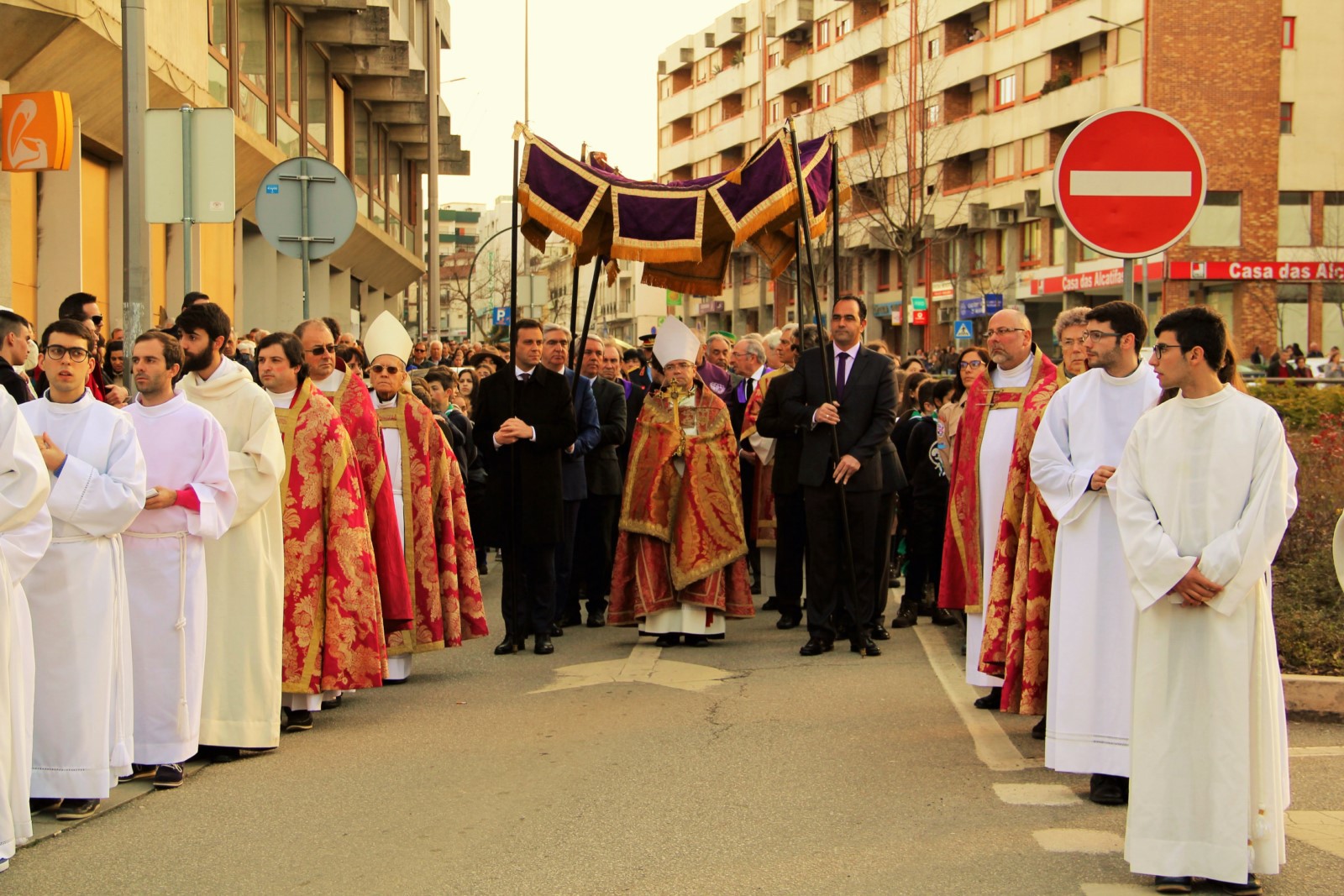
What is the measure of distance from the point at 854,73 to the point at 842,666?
6031 centimetres

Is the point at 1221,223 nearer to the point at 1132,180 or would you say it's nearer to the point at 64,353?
the point at 1132,180

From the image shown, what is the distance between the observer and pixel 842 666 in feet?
32.5

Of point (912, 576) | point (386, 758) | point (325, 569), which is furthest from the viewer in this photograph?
point (912, 576)

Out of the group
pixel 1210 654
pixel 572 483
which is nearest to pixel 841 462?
pixel 572 483

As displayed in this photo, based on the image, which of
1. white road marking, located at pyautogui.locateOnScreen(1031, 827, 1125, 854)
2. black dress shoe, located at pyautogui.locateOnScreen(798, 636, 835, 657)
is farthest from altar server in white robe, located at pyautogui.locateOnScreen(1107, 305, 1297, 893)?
black dress shoe, located at pyautogui.locateOnScreen(798, 636, 835, 657)

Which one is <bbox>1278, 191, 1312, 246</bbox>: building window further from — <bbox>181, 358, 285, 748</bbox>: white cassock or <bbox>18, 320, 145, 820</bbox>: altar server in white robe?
<bbox>18, 320, 145, 820</bbox>: altar server in white robe

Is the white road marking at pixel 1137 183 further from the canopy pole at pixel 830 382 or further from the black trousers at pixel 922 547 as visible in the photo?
the black trousers at pixel 922 547

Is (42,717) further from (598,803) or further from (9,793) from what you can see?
(598,803)

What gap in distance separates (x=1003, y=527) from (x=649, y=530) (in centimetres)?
364

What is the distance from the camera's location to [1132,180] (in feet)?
27.1

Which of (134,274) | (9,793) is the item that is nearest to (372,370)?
(134,274)

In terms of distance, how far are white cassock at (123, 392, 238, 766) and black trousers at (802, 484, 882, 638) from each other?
14.0 feet

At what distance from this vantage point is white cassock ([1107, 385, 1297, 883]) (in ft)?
17.6

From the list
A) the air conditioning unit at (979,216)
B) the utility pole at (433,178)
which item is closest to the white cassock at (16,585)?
the utility pole at (433,178)
